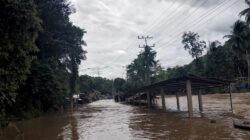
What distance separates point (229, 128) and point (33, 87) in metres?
19.1

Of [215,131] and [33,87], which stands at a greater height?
[33,87]

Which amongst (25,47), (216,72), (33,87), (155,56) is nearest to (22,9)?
(25,47)

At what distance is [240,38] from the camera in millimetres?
50406

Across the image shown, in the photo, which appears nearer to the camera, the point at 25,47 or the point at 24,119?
the point at 25,47

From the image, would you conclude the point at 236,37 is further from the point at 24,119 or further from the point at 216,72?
the point at 24,119

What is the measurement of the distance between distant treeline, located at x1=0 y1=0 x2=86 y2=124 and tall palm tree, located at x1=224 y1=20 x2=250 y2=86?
85.8 feet

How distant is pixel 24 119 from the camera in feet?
91.4

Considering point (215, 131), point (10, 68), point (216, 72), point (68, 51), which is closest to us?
point (215, 131)

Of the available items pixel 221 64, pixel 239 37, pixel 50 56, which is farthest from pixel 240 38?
pixel 50 56

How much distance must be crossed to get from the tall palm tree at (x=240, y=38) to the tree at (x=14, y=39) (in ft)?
136

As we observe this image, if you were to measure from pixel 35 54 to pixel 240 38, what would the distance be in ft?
114

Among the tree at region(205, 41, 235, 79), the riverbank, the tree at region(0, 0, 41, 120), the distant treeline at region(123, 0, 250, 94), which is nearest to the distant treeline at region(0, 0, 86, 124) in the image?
the tree at region(0, 0, 41, 120)

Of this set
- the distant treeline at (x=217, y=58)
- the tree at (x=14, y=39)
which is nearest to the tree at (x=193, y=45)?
the distant treeline at (x=217, y=58)

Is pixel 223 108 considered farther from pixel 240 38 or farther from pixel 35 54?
pixel 240 38
